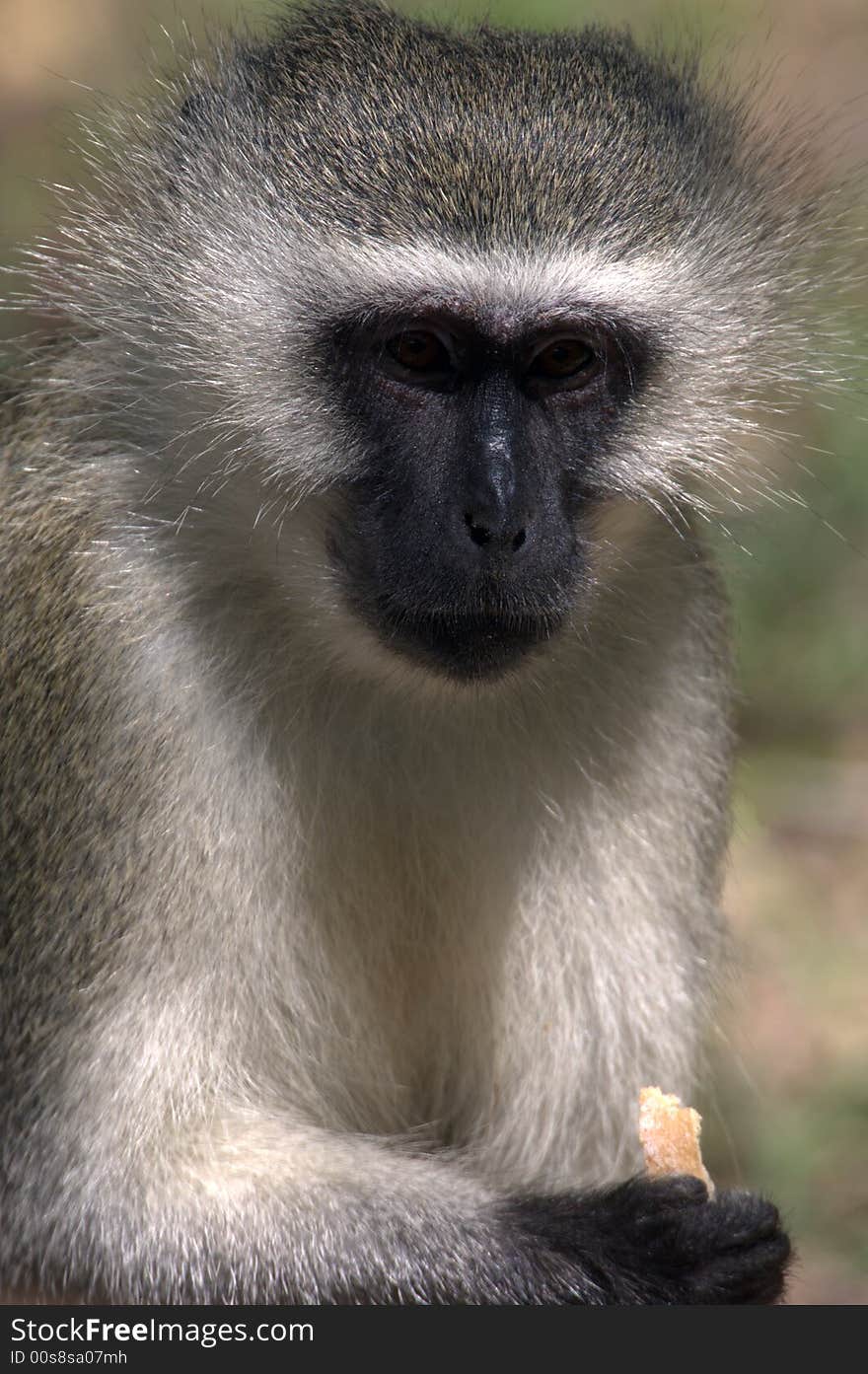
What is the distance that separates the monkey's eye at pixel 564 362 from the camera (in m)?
3.17

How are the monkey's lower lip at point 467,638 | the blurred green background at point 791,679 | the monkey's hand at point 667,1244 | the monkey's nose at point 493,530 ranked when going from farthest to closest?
the blurred green background at point 791,679 → the monkey's hand at point 667,1244 → the monkey's lower lip at point 467,638 → the monkey's nose at point 493,530

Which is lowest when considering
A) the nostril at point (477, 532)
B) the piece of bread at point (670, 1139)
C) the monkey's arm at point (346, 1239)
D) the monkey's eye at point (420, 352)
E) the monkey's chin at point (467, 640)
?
the monkey's arm at point (346, 1239)

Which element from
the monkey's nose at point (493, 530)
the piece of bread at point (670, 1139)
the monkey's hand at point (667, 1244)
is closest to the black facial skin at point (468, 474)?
the monkey's nose at point (493, 530)

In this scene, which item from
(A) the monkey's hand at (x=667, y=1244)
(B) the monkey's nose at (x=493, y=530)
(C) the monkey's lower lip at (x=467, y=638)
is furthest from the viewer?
(A) the monkey's hand at (x=667, y=1244)

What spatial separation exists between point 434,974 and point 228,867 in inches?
24.1

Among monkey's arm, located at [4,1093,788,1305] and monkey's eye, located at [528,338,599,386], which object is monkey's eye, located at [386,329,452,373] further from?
monkey's arm, located at [4,1093,788,1305]

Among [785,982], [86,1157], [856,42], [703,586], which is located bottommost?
[785,982]

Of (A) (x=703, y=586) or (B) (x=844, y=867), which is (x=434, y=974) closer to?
(A) (x=703, y=586)

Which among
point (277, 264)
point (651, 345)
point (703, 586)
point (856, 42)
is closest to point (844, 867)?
point (703, 586)

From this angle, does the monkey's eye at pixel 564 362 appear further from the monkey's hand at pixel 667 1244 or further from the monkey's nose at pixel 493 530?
the monkey's hand at pixel 667 1244

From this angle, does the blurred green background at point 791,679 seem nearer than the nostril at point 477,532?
No

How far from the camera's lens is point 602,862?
12.3 feet

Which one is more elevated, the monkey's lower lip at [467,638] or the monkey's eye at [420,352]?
the monkey's eye at [420,352]

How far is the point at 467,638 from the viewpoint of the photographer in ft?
10.2
